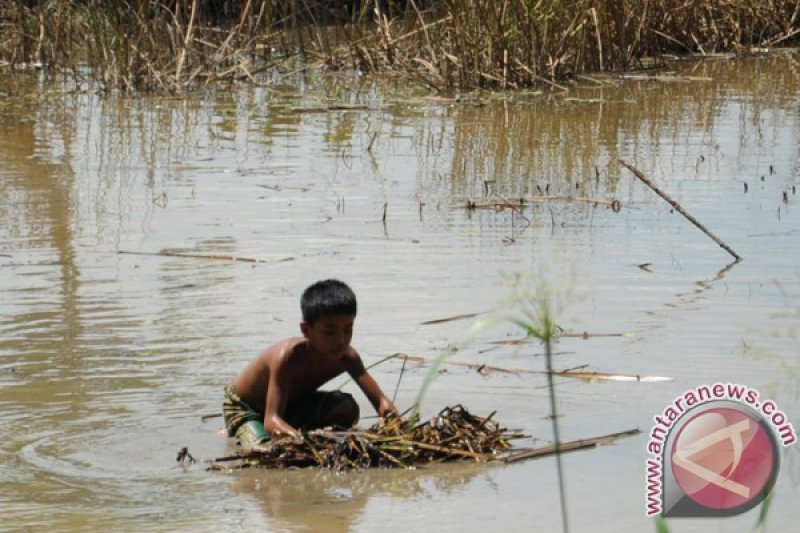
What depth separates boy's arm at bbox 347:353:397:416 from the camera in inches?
204

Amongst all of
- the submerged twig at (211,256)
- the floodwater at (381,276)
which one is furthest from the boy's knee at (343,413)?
the submerged twig at (211,256)

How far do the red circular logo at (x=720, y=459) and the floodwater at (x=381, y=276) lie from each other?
2.24 ft

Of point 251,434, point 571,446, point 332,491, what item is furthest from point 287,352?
point 571,446

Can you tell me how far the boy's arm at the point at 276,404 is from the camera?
518 centimetres

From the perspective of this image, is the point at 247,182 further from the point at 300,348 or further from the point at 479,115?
the point at 300,348

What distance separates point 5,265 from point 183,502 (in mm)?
3386

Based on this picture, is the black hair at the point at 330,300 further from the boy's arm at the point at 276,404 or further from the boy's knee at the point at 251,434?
the boy's knee at the point at 251,434

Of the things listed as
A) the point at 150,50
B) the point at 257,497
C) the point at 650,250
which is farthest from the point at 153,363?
the point at 150,50

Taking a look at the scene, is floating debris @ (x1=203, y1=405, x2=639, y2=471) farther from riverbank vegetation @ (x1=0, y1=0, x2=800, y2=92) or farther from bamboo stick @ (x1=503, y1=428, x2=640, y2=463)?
riverbank vegetation @ (x1=0, y1=0, x2=800, y2=92)

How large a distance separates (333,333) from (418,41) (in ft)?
30.1

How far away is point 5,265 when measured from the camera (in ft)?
25.4

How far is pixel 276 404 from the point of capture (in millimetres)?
5250

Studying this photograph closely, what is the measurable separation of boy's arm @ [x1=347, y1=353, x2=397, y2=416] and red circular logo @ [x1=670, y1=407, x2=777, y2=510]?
240 cm

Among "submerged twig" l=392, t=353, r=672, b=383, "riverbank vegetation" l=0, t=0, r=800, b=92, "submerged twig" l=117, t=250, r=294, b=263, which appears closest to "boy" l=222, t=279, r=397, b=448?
"submerged twig" l=392, t=353, r=672, b=383
